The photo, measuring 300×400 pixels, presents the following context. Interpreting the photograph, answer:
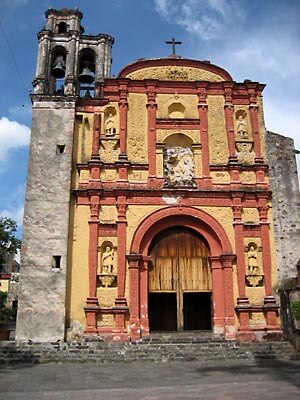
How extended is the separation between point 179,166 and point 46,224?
16.9 ft

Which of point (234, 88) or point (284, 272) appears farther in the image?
point (234, 88)

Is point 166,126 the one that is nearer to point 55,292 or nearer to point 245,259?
point 245,259

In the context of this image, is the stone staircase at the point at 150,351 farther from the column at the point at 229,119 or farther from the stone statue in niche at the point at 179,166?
the column at the point at 229,119

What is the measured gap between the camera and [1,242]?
22.1 metres

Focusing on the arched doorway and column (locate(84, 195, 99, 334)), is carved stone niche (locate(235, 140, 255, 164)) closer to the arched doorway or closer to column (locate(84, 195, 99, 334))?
the arched doorway

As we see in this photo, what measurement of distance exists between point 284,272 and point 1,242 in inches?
542

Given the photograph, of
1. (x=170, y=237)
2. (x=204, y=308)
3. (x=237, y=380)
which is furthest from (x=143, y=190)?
(x=237, y=380)

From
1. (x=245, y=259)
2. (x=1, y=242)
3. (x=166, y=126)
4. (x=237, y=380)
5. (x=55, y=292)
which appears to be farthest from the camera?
(x=1, y=242)

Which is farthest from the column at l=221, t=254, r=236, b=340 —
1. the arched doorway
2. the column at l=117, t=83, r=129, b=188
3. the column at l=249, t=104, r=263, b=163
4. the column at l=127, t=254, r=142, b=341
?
the column at l=117, t=83, r=129, b=188

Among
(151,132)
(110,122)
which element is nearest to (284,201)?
(151,132)

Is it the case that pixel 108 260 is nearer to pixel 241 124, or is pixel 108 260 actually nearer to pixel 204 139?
pixel 204 139

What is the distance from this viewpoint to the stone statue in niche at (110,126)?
651 inches

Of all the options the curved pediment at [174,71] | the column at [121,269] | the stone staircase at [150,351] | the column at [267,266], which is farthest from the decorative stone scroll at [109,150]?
the stone staircase at [150,351]

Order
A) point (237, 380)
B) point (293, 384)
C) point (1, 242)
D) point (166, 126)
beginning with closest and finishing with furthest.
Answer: point (293, 384), point (237, 380), point (166, 126), point (1, 242)
